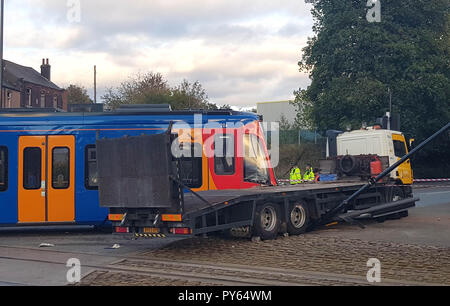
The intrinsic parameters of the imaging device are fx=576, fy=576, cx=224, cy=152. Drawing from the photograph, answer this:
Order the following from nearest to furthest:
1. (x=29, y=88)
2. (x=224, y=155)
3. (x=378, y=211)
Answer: (x=224, y=155) < (x=378, y=211) < (x=29, y=88)

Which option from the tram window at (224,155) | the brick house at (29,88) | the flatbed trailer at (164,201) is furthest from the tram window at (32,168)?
the brick house at (29,88)

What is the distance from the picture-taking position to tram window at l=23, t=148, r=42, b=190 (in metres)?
14.2

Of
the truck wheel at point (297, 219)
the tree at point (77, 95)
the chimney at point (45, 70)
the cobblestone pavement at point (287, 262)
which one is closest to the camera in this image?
the cobblestone pavement at point (287, 262)

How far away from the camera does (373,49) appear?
120 feet

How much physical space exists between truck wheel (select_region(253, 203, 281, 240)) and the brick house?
44.8m

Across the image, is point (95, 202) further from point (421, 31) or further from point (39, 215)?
point (421, 31)

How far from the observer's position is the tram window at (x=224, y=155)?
14.5 metres

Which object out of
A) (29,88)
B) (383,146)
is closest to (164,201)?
(383,146)

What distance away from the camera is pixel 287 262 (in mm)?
9914

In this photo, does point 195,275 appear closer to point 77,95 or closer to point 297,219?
point 297,219

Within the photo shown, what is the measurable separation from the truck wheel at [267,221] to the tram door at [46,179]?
4899 millimetres

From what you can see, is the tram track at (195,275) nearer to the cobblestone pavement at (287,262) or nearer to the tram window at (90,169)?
the cobblestone pavement at (287,262)

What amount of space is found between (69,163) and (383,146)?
376 inches

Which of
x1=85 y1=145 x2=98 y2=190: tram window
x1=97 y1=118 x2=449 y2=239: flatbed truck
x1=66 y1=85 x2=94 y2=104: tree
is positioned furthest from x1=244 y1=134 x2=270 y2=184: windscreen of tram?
x1=66 y1=85 x2=94 y2=104: tree
